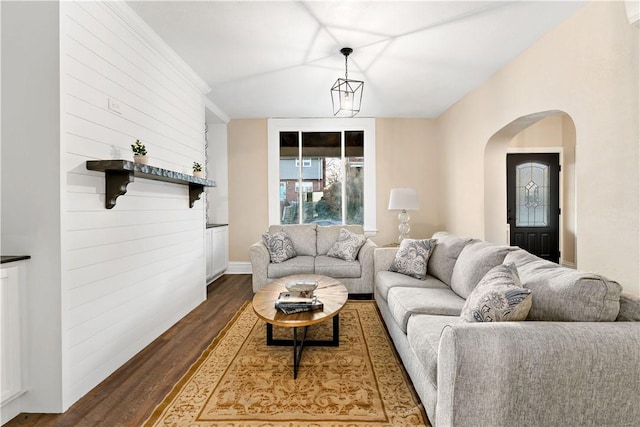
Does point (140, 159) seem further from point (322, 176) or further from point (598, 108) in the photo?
point (322, 176)

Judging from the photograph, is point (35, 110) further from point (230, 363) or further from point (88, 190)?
point (230, 363)

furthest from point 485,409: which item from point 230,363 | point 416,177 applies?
point 416,177

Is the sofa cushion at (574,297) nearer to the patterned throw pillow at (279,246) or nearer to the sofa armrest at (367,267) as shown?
the sofa armrest at (367,267)

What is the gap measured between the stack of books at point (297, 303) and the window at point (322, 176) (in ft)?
10.1

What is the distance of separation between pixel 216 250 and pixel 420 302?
3.55m

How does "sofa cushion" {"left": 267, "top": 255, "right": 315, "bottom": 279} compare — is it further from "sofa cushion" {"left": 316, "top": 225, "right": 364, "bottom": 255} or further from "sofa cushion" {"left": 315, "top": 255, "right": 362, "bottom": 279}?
"sofa cushion" {"left": 316, "top": 225, "right": 364, "bottom": 255}

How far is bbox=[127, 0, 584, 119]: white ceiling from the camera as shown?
7.91 ft

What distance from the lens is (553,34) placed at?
105 inches

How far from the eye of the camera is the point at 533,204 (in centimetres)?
571

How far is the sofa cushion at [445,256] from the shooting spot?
9.66ft

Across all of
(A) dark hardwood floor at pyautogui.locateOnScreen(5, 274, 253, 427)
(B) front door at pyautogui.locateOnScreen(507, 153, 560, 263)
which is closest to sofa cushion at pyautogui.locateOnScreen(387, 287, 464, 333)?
(A) dark hardwood floor at pyautogui.locateOnScreen(5, 274, 253, 427)

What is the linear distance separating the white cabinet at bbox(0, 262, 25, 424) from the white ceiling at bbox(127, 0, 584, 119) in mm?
2059

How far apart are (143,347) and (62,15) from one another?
2.45 metres

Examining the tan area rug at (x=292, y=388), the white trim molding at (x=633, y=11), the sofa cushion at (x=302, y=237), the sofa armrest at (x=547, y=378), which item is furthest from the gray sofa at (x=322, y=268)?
the white trim molding at (x=633, y=11)
